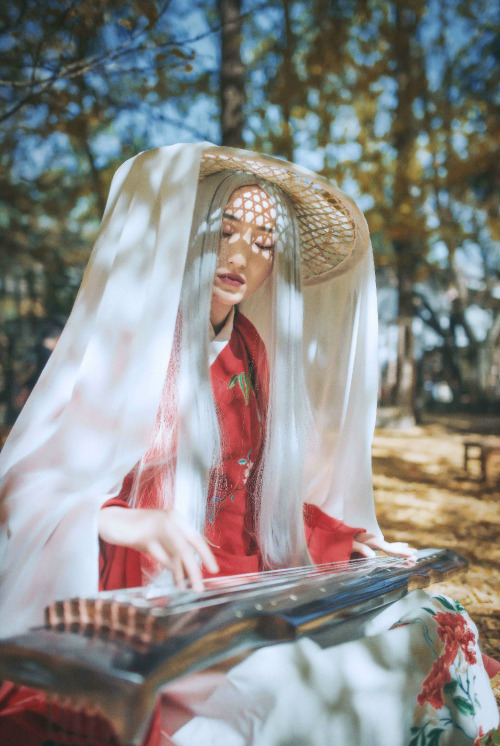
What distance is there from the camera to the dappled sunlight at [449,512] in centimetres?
251

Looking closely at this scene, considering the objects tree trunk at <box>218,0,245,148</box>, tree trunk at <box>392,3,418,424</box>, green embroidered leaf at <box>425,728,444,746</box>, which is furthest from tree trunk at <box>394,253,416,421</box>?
green embroidered leaf at <box>425,728,444,746</box>

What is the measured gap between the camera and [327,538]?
169 centimetres

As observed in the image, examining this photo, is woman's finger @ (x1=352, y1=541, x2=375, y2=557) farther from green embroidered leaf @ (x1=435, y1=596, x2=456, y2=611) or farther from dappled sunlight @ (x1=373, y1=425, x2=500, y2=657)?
dappled sunlight @ (x1=373, y1=425, x2=500, y2=657)

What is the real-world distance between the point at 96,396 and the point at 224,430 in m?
0.45

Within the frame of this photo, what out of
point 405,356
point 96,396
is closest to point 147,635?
point 96,396

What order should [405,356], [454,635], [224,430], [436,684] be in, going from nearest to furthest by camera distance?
1. [436,684]
2. [454,635]
3. [224,430]
4. [405,356]

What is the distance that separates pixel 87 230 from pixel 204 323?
1905 cm

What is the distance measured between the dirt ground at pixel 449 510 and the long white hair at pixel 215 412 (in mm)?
892

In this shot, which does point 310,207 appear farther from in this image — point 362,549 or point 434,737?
point 434,737

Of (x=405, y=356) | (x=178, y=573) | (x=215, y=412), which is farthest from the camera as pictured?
(x=405, y=356)

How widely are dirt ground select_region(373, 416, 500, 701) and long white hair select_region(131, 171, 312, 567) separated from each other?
0.89 m

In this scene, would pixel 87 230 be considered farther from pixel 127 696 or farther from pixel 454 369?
pixel 127 696

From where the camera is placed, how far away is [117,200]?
4.43 feet

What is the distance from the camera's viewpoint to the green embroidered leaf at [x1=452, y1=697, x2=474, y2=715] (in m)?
1.14
